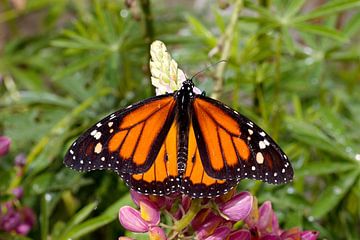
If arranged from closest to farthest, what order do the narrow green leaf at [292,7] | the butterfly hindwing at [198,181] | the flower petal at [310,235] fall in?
the butterfly hindwing at [198,181] < the flower petal at [310,235] < the narrow green leaf at [292,7]

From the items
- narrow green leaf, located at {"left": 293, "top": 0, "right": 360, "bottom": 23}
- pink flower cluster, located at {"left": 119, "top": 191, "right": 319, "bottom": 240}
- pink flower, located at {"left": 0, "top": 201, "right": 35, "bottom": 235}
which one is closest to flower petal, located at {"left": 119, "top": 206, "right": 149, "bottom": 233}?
pink flower cluster, located at {"left": 119, "top": 191, "right": 319, "bottom": 240}

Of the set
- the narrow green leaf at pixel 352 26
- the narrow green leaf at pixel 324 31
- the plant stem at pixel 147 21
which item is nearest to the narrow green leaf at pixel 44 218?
the plant stem at pixel 147 21

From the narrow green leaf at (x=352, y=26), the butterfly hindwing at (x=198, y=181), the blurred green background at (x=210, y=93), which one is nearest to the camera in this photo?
the butterfly hindwing at (x=198, y=181)

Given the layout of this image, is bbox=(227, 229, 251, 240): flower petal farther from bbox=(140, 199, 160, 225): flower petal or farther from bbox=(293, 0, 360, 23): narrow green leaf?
bbox=(293, 0, 360, 23): narrow green leaf

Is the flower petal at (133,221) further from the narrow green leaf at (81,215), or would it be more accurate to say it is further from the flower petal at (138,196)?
the narrow green leaf at (81,215)

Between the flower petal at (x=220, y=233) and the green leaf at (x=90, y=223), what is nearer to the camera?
the flower petal at (x=220, y=233)

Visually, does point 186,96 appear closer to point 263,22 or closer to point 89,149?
point 89,149

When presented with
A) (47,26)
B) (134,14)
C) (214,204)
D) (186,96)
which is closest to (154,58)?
(186,96)

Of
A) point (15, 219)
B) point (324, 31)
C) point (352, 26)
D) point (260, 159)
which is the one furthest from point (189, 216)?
point (352, 26)
